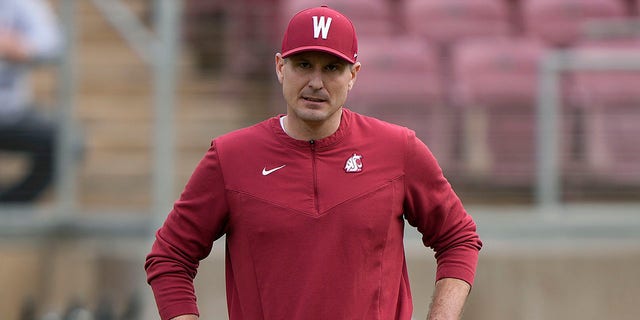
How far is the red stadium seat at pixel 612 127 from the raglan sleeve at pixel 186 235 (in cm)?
435

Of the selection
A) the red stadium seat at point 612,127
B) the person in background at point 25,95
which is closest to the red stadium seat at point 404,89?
the red stadium seat at point 612,127

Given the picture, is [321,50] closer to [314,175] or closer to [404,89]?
[314,175]

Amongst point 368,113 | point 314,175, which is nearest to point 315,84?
point 314,175

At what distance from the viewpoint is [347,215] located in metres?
3.82

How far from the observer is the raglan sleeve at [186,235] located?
153 inches

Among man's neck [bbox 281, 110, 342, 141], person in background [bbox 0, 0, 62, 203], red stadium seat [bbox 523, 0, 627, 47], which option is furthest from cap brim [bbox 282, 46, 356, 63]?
red stadium seat [bbox 523, 0, 627, 47]

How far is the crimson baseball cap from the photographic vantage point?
380 cm

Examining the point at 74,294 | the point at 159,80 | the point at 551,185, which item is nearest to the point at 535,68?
the point at 551,185

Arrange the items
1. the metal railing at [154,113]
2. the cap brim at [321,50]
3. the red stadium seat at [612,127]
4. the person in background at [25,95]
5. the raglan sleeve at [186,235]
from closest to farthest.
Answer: the cap brim at [321,50], the raglan sleeve at [186,235], the metal railing at [154,113], the red stadium seat at [612,127], the person in background at [25,95]

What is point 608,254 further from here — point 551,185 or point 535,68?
point 535,68

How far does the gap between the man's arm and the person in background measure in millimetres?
4622

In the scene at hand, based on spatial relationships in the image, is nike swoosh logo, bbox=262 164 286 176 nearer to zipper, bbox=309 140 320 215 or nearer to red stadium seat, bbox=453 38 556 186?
zipper, bbox=309 140 320 215

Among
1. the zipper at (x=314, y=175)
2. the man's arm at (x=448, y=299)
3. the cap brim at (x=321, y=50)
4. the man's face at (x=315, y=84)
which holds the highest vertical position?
the cap brim at (x=321, y=50)

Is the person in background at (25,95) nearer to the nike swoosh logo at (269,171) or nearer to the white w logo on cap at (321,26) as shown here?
the nike swoosh logo at (269,171)
